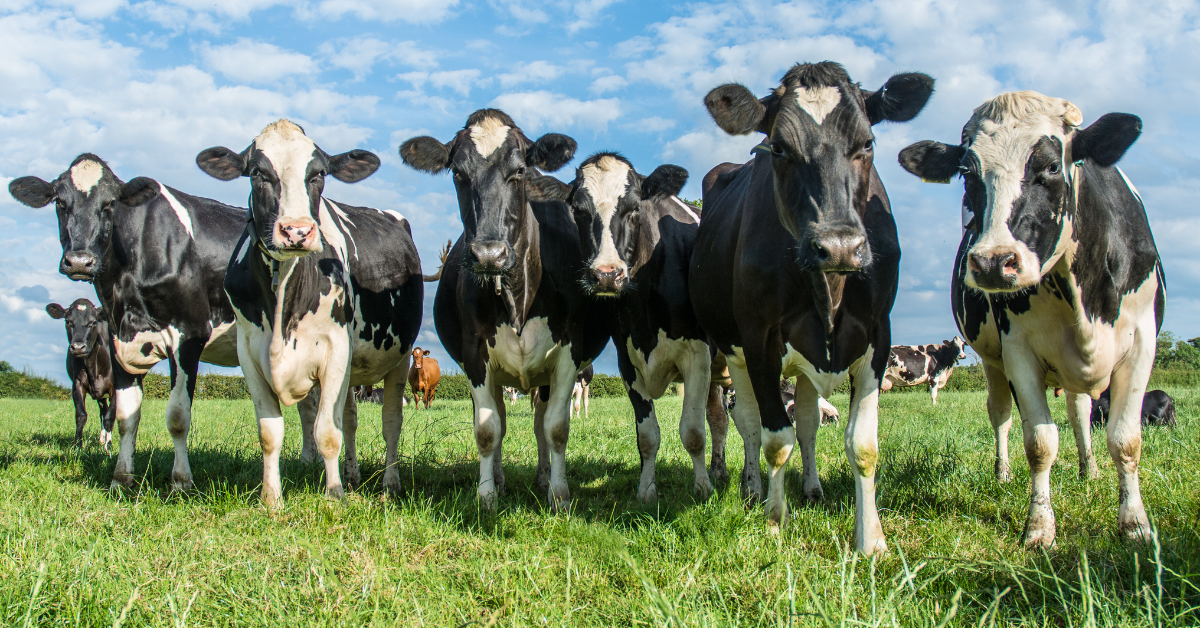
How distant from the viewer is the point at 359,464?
779 centimetres

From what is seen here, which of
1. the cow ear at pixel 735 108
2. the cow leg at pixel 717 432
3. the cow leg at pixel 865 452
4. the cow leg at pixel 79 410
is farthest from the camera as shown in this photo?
the cow leg at pixel 79 410

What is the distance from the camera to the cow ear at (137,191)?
672 cm

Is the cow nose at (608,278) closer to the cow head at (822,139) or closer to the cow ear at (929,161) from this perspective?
the cow head at (822,139)

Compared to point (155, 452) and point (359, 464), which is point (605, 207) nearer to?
point (359, 464)

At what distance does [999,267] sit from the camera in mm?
3602

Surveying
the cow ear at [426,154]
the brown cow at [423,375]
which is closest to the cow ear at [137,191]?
the cow ear at [426,154]

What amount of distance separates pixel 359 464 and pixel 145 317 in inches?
93.3

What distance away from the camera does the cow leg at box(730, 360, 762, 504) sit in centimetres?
550

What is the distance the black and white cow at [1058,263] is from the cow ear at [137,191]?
20.7ft

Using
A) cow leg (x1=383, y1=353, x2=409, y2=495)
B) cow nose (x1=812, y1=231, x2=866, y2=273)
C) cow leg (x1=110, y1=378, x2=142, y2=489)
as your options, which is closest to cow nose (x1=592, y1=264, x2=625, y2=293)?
cow nose (x1=812, y1=231, x2=866, y2=273)

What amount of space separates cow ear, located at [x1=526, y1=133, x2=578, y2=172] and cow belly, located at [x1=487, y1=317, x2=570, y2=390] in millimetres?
1168

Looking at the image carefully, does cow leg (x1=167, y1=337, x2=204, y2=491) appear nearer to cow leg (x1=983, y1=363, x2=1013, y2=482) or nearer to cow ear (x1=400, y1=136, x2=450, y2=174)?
cow ear (x1=400, y1=136, x2=450, y2=174)

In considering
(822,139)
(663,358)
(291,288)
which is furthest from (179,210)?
(822,139)

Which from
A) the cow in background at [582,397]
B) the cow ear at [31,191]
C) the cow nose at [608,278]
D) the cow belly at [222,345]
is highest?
the cow ear at [31,191]
